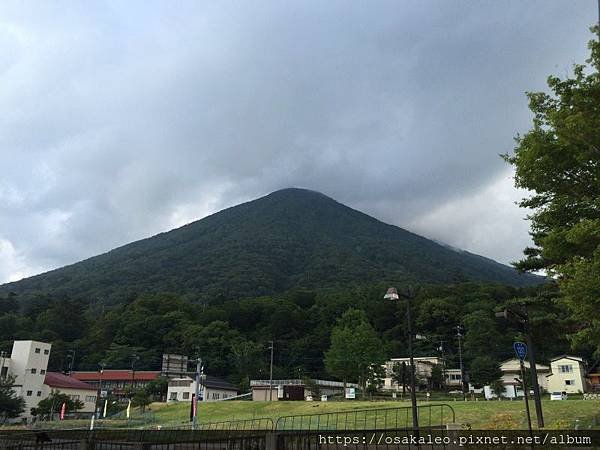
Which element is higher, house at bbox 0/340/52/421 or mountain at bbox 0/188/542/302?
mountain at bbox 0/188/542/302

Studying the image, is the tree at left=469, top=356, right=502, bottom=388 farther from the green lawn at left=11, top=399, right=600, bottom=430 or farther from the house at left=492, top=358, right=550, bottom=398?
the green lawn at left=11, top=399, right=600, bottom=430

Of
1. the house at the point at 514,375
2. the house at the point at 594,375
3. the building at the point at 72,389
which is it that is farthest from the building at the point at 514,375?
the building at the point at 72,389

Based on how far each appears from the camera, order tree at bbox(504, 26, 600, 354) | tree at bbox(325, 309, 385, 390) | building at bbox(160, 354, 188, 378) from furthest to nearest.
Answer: building at bbox(160, 354, 188, 378) → tree at bbox(325, 309, 385, 390) → tree at bbox(504, 26, 600, 354)

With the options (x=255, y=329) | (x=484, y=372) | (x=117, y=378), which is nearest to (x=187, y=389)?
(x=117, y=378)

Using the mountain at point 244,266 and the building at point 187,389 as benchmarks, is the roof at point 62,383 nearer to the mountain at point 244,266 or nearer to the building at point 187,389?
the building at point 187,389

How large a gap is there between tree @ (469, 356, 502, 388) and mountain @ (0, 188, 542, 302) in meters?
74.7

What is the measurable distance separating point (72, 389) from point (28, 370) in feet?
24.9

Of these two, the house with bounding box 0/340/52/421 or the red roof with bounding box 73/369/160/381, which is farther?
the red roof with bounding box 73/369/160/381

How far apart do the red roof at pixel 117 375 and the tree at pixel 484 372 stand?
48.8 m

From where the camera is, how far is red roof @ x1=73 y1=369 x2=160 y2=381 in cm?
8038

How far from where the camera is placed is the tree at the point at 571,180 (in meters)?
12.2

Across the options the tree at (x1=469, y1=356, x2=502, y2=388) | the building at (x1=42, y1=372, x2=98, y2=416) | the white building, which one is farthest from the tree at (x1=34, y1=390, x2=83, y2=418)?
the tree at (x1=469, y1=356, x2=502, y2=388)

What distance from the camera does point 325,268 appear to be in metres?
158

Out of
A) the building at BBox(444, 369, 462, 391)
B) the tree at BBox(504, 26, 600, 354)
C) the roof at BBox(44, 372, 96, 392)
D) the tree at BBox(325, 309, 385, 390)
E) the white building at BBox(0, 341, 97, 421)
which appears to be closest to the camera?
the tree at BBox(504, 26, 600, 354)
